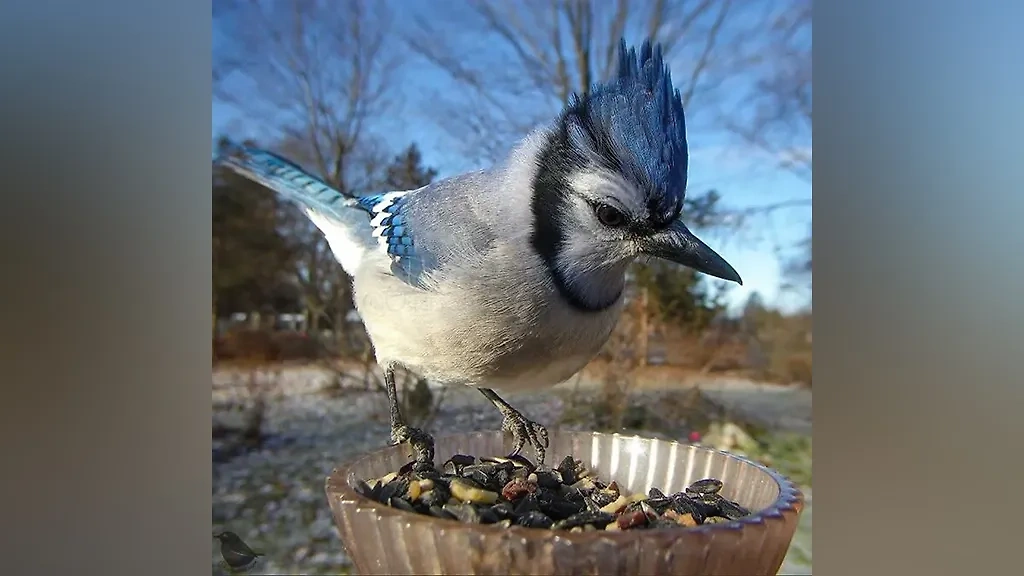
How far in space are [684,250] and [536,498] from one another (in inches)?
12.3

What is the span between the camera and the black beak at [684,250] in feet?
2.39

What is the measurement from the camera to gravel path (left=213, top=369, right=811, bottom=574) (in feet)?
4.06

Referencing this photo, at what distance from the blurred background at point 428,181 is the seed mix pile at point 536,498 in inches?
22.3

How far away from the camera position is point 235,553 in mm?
1227

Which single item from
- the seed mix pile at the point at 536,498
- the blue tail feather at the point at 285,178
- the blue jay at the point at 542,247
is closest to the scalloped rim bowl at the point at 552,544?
the seed mix pile at the point at 536,498

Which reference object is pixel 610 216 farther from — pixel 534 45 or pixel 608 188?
pixel 534 45

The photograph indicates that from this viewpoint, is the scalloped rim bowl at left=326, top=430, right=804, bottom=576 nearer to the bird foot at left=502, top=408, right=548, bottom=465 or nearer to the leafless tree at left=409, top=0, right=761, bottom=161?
the bird foot at left=502, top=408, right=548, bottom=465

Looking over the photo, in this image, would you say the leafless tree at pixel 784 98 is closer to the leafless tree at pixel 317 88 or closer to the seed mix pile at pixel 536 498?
the leafless tree at pixel 317 88

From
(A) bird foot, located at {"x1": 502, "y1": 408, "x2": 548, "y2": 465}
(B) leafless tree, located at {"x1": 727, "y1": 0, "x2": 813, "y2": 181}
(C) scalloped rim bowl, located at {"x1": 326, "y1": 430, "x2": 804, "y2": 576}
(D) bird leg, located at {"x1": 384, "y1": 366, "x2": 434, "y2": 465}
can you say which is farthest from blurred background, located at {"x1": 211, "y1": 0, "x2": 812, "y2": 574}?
(C) scalloped rim bowl, located at {"x1": 326, "y1": 430, "x2": 804, "y2": 576}
